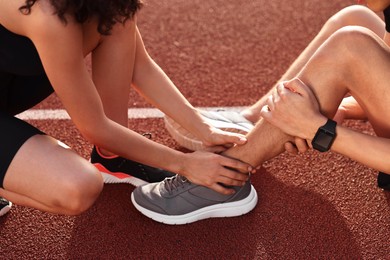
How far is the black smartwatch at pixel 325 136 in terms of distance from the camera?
79.8 inches

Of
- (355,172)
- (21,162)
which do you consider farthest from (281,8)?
(21,162)

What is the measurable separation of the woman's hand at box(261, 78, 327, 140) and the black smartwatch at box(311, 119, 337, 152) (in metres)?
0.02

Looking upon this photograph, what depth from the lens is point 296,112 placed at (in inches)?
80.3

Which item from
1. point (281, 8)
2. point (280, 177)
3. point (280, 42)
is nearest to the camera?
point (280, 177)

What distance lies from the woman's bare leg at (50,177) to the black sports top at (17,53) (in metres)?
→ 0.24

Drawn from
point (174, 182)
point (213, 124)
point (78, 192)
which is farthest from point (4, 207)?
point (213, 124)

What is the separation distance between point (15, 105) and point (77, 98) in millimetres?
438

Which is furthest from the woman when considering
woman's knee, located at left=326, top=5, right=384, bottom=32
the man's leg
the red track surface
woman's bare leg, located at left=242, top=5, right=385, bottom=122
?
woman's knee, located at left=326, top=5, right=384, bottom=32

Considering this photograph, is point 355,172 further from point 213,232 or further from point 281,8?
point 281,8

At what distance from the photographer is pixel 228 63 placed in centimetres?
358

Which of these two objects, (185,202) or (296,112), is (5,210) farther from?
(296,112)

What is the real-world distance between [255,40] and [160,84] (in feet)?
5.02

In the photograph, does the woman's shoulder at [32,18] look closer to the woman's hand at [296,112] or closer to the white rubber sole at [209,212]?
the woman's hand at [296,112]

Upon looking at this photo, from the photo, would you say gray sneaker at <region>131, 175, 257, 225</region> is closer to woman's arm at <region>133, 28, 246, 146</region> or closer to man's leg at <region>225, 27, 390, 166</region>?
woman's arm at <region>133, 28, 246, 146</region>
